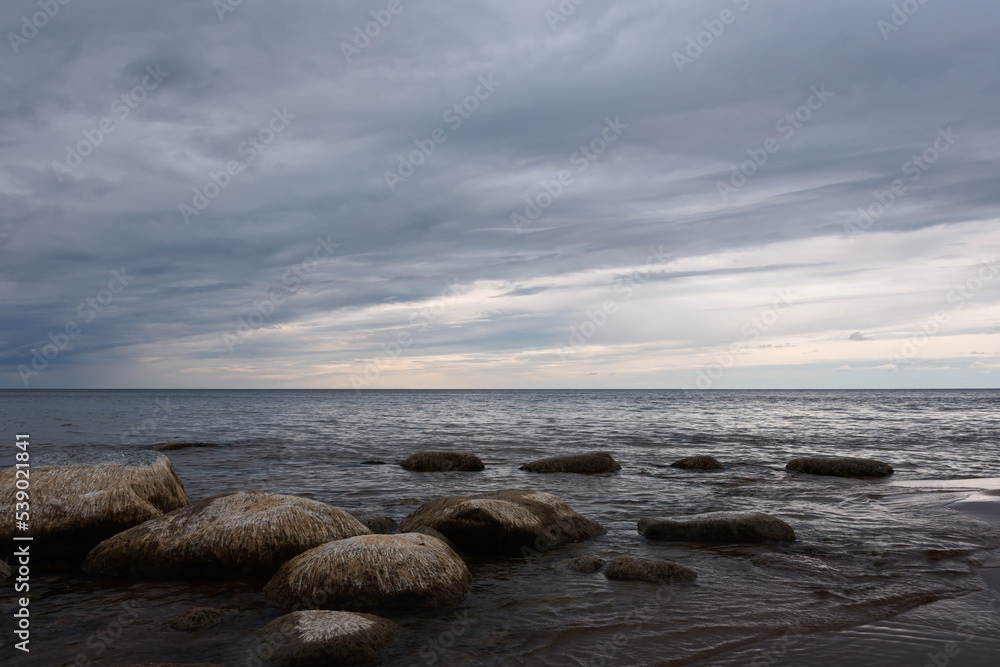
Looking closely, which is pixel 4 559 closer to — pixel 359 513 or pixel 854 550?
pixel 359 513

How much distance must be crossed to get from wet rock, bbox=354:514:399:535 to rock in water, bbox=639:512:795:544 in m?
4.07

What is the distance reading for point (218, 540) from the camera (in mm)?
7711

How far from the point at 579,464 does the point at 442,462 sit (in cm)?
395

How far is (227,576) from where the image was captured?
7625 millimetres

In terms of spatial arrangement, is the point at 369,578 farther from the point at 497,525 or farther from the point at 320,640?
the point at 497,525

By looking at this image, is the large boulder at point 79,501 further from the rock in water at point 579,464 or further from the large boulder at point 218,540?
the rock in water at point 579,464

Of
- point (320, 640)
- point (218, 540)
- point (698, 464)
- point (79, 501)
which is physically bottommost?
point (698, 464)

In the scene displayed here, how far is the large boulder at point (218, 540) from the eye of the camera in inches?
300

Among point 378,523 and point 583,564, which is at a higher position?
point 378,523

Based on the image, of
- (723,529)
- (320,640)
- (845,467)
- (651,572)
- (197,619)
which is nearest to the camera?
(320,640)

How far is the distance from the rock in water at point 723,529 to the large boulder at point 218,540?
476 centimetres

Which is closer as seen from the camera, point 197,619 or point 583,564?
point 197,619

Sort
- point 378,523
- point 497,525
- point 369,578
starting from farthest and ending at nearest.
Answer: point 378,523 → point 497,525 → point 369,578

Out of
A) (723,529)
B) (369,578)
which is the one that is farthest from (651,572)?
(369,578)
